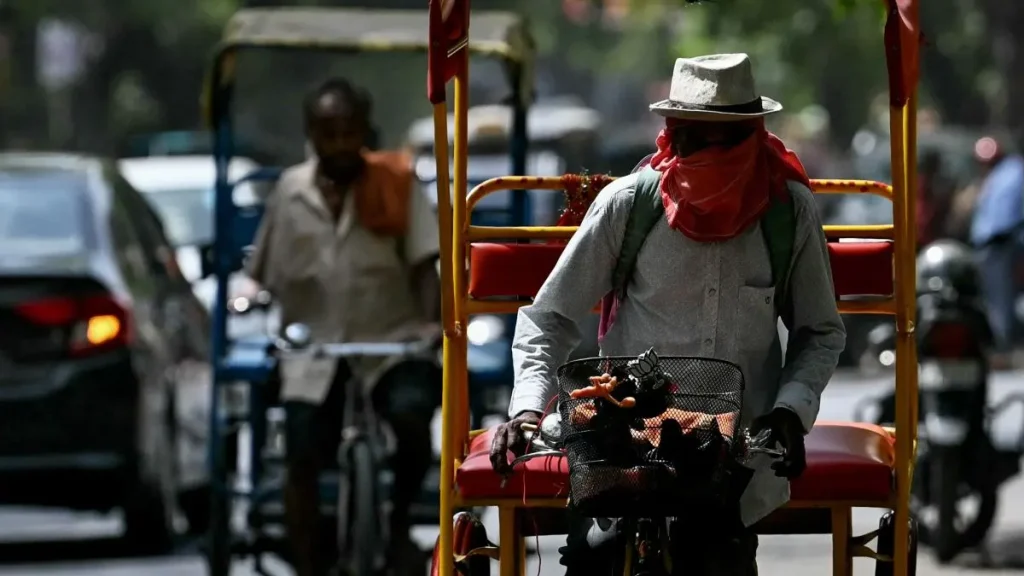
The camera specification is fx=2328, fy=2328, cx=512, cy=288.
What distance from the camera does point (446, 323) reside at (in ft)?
17.7

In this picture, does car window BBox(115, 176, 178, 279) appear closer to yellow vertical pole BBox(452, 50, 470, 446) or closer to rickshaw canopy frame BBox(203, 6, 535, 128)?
rickshaw canopy frame BBox(203, 6, 535, 128)

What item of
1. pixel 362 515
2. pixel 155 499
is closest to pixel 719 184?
pixel 362 515

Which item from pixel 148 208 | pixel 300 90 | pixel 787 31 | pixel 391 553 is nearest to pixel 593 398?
pixel 391 553

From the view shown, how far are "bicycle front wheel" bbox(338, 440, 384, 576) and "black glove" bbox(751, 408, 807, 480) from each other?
10.5ft

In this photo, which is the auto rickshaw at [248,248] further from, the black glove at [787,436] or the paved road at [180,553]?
the black glove at [787,436]

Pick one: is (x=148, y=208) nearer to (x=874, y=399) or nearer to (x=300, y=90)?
(x=874, y=399)

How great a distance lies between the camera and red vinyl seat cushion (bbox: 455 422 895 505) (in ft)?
16.4

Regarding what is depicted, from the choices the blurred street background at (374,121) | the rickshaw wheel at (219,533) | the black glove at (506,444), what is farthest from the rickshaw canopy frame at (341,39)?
the black glove at (506,444)

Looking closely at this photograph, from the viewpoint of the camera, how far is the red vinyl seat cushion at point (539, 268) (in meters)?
5.66

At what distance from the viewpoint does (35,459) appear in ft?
32.4

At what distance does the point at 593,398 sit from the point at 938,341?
Result: 549 cm

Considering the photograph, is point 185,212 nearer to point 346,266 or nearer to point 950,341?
point 950,341

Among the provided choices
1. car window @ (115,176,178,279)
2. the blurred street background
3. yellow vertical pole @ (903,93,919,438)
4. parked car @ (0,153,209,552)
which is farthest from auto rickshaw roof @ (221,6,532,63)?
yellow vertical pole @ (903,93,919,438)

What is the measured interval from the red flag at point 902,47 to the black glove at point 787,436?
97 centimetres
